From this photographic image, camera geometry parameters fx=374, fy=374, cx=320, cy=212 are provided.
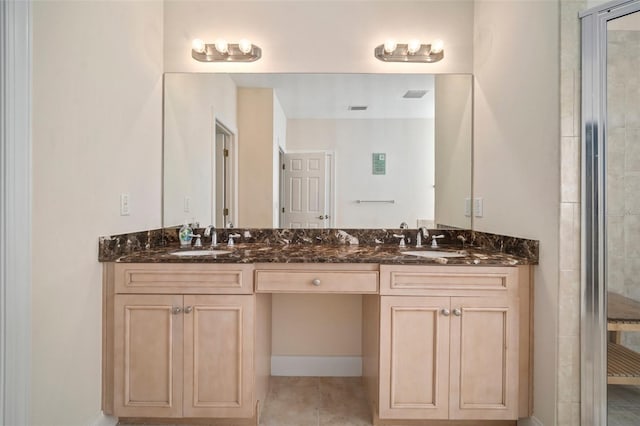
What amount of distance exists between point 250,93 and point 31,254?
→ 64.5 inches

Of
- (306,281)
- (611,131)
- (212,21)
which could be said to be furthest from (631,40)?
(212,21)

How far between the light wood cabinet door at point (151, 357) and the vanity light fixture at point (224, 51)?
5.11ft

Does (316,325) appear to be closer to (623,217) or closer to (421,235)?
(421,235)

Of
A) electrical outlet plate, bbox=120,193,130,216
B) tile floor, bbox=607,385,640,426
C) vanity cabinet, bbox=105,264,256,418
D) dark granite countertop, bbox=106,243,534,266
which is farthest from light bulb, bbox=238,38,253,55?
tile floor, bbox=607,385,640,426

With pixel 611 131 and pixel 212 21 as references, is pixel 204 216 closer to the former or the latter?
pixel 212 21

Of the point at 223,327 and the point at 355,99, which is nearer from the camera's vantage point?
the point at 223,327

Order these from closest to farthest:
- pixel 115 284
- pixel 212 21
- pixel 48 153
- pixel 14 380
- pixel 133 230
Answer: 1. pixel 14 380
2. pixel 48 153
3. pixel 115 284
4. pixel 133 230
5. pixel 212 21

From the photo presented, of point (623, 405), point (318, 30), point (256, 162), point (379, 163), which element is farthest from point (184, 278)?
point (623, 405)

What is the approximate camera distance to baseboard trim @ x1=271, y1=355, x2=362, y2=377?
2545 millimetres

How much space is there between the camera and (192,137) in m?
2.54

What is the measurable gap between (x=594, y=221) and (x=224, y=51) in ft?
7.32

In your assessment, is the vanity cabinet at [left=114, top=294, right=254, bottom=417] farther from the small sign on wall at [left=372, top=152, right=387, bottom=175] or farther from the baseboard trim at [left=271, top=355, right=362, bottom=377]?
the small sign on wall at [left=372, top=152, right=387, bottom=175]

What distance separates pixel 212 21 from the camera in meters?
2.44

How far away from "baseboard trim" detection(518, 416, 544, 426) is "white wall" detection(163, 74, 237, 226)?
210cm
